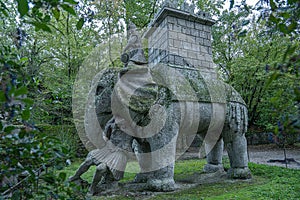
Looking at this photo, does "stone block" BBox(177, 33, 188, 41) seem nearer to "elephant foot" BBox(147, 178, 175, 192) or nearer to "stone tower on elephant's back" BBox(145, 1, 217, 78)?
"stone tower on elephant's back" BBox(145, 1, 217, 78)

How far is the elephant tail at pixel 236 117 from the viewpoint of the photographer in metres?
4.52

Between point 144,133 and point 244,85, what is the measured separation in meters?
10.5

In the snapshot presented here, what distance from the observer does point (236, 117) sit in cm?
458

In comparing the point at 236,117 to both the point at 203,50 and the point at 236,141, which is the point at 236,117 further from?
the point at 203,50

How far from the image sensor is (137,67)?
369 cm

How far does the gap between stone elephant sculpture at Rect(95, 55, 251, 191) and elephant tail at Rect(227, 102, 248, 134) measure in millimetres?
17

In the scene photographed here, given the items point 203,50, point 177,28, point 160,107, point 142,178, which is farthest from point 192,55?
point 142,178

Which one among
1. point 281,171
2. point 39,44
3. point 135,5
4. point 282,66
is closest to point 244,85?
point 135,5

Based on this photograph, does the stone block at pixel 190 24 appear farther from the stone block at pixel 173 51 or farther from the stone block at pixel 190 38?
the stone block at pixel 173 51

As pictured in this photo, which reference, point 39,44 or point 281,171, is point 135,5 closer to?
point 39,44

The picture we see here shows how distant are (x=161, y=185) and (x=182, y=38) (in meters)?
2.72

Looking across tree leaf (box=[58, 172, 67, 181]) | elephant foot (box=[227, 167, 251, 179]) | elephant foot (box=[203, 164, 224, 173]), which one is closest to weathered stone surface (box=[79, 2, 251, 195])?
elephant foot (box=[227, 167, 251, 179])

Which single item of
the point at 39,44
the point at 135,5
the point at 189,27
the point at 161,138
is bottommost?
the point at 161,138

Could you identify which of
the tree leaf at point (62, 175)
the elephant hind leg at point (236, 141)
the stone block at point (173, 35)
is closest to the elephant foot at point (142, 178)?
the elephant hind leg at point (236, 141)
